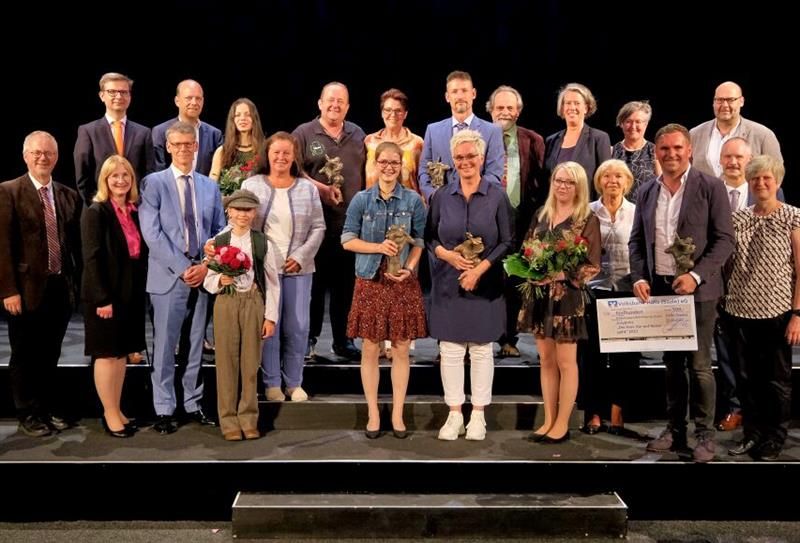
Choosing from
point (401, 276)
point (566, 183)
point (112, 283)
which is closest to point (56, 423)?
point (112, 283)

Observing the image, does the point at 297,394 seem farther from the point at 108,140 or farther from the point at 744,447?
the point at 744,447

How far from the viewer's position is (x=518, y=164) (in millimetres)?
5320

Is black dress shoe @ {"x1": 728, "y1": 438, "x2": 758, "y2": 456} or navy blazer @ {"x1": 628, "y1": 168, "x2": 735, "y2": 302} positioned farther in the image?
black dress shoe @ {"x1": 728, "y1": 438, "x2": 758, "y2": 456}

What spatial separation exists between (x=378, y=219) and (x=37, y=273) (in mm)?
1885

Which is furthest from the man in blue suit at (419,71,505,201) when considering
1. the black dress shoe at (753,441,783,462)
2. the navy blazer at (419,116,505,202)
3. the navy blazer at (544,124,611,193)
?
the black dress shoe at (753,441,783,462)

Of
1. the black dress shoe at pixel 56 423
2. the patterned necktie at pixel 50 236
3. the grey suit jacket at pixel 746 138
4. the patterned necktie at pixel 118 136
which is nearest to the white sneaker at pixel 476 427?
the grey suit jacket at pixel 746 138

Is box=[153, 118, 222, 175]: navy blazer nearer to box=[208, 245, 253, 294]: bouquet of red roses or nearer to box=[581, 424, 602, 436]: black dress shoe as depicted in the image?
Answer: box=[208, 245, 253, 294]: bouquet of red roses

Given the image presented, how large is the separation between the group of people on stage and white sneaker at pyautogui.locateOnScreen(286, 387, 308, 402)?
1cm

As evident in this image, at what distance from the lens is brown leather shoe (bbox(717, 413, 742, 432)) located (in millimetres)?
4828

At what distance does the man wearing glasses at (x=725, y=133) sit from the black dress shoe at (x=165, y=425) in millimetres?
3486

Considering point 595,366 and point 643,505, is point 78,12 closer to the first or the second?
point 595,366

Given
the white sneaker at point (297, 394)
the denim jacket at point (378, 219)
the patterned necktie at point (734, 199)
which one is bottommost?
the white sneaker at point (297, 394)

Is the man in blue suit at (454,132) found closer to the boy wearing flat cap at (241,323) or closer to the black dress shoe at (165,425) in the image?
the boy wearing flat cap at (241,323)

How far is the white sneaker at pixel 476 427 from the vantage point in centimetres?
452
